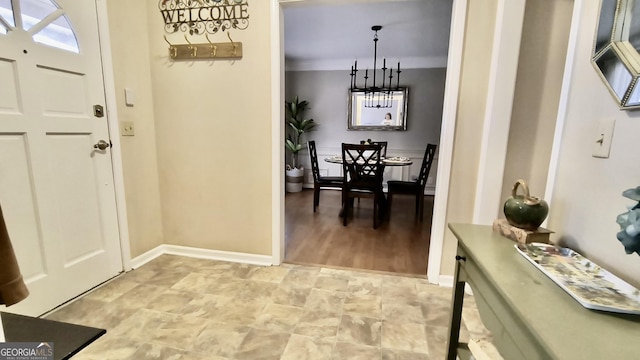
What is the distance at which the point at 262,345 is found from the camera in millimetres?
1439

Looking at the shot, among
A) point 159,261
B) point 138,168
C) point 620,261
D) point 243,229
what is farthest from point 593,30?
point 159,261

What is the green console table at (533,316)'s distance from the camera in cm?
52

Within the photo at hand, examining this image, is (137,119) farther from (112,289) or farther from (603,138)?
(603,138)

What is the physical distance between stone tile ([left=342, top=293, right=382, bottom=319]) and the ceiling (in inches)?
78.9

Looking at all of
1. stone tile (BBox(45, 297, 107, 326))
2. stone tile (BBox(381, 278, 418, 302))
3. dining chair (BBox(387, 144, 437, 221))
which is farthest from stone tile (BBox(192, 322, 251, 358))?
dining chair (BBox(387, 144, 437, 221))

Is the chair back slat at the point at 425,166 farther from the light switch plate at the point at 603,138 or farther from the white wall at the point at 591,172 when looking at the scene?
the light switch plate at the point at 603,138

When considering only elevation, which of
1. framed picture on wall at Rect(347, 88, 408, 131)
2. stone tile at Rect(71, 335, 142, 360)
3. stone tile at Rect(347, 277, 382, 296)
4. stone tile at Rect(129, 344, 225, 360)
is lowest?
stone tile at Rect(129, 344, 225, 360)

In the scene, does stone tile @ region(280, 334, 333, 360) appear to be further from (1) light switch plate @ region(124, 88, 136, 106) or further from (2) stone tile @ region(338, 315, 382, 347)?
(1) light switch plate @ region(124, 88, 136, 106)

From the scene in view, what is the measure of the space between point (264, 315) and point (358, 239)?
4.79 ft

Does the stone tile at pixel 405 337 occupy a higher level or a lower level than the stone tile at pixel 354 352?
higher

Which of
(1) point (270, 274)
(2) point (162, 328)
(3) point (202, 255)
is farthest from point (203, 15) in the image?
(2) point (162, 328)

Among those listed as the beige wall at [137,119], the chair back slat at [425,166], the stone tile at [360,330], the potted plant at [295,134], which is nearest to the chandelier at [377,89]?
the potted plant at [295,134]

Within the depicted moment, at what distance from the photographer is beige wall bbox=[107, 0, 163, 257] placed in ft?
6.48

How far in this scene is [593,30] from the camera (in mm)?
988
